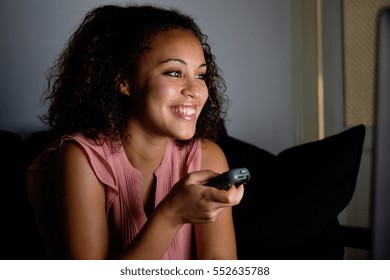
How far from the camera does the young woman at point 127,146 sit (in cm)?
69

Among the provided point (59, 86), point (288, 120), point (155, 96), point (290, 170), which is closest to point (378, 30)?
point (155, 96)

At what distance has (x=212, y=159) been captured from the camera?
833 mm

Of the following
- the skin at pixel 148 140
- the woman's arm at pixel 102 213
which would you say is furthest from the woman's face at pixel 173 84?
the woman's arm at pixel 102 213

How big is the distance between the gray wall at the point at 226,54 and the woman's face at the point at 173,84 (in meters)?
0.28

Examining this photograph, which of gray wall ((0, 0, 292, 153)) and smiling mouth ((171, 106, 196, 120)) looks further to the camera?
gray wall ((0, 0, 292, 153))

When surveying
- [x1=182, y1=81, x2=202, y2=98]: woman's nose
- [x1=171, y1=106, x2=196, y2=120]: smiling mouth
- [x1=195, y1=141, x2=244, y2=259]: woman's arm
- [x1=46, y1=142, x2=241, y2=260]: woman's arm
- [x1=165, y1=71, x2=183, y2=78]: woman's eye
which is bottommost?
[x1=195, y1=141, x2=244, y2=259]: woman's arm

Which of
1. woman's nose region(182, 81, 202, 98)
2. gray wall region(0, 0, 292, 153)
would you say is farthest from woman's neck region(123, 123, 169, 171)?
gray wall region(0, 0, 292, 153)

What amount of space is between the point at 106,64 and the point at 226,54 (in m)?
0.43

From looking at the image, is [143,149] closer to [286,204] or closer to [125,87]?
[125,87]

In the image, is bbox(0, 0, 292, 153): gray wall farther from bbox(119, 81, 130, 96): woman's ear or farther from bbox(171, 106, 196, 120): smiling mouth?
bbox(171, 106, 196, 120): smiling mouth

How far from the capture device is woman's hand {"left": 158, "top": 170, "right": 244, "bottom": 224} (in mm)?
573

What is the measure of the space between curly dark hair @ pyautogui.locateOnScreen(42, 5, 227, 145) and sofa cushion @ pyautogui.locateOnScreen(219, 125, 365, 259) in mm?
281

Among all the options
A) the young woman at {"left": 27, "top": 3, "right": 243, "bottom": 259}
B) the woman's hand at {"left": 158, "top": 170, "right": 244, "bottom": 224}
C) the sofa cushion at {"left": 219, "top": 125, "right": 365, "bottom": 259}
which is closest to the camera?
the woman's hand at {"left": 158, "top": 170, "right": 244, "bottom": 224}

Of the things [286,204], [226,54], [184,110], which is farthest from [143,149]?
[226,54]
